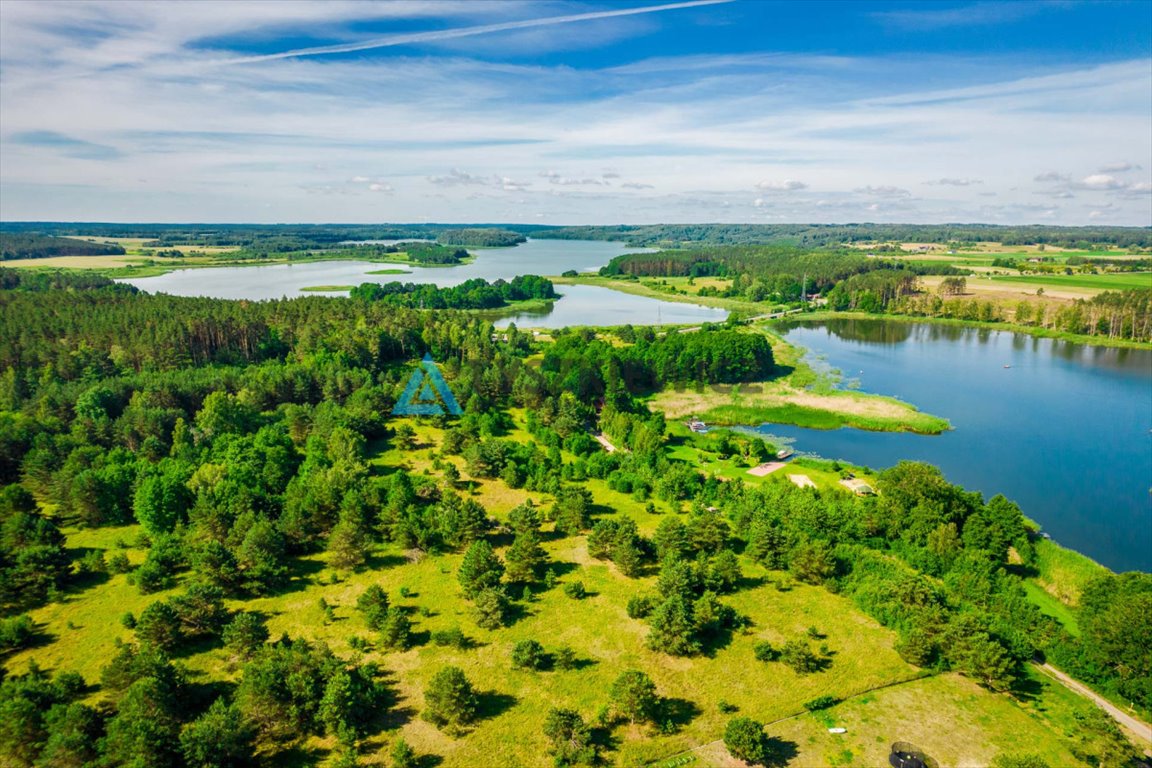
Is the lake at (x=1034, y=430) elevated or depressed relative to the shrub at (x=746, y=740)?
elevated

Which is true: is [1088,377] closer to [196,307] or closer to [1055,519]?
[1055,519]

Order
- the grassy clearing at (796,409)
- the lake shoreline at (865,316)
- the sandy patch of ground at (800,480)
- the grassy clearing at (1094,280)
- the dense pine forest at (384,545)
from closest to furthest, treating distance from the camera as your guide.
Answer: the dense pine forest at (384,545) < the sandy patch of ground at (800,480) < the grassy clearing at (796,409) < the lake shoreline at (865,316) < the grassy clearing at (1094,280)

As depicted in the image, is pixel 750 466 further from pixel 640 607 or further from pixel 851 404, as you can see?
pixel 851 404

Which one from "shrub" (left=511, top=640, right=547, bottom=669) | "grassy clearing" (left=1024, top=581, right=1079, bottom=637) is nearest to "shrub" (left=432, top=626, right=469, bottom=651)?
"shrub" (left=511, top=640, right=547, bottom=669)

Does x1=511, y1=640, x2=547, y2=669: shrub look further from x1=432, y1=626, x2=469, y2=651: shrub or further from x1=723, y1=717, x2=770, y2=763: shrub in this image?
x1=723, y1=717, x2=770, y2=763: shrub

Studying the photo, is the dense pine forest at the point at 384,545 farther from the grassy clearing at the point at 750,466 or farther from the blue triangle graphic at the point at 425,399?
the grassy clearing at the point at 750,466

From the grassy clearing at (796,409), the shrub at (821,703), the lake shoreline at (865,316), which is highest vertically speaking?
the lake shoreline at (865,316)

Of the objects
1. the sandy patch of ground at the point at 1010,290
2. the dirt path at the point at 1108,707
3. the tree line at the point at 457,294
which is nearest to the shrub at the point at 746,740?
the dirt path at the point at 1108,707
